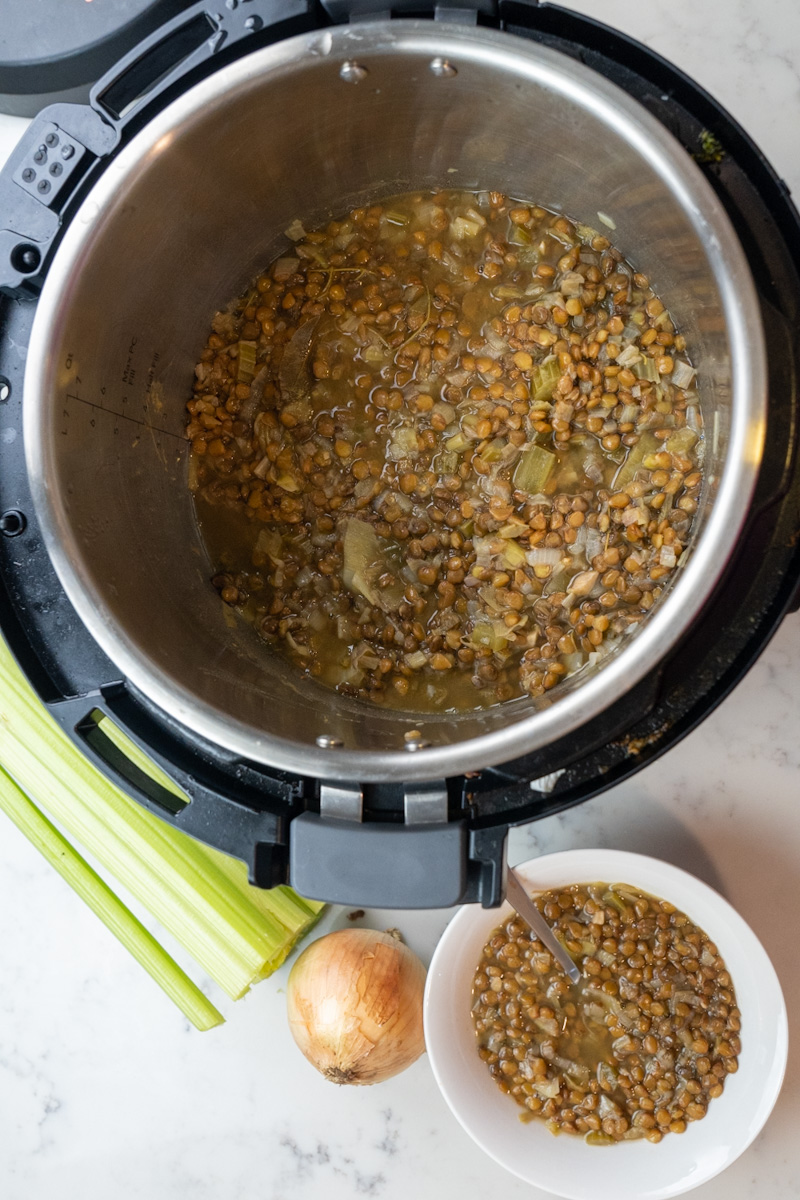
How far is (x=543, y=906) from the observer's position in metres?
1.51

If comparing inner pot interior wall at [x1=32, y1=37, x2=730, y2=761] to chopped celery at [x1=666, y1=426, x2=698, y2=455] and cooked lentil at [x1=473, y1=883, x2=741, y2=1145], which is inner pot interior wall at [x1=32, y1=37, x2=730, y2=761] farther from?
cooked lentil at [x1=473, y1=883, x2=741, y2=1145]

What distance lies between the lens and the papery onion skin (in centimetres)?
146

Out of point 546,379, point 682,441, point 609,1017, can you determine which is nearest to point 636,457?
point 682,441

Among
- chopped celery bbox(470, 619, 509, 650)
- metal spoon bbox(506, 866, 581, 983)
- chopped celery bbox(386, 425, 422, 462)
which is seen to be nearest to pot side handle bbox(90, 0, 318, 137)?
chopped celery bbox(386, 425, 422, 462)

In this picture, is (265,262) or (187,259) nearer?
(187,259)

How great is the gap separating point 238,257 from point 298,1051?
130 cm

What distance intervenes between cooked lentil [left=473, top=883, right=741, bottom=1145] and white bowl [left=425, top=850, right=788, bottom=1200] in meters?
0.02

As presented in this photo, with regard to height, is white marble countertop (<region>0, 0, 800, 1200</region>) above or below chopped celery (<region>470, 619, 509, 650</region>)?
below

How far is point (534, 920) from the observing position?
133 centimetres

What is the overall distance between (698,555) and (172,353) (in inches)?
32.7

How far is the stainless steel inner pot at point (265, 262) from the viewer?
3.47 ft

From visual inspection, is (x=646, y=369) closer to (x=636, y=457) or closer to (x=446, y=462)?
(x=636, y=457)

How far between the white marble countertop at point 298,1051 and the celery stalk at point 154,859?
132mm

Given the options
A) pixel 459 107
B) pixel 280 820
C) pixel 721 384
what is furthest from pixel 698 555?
pixel 459 107
